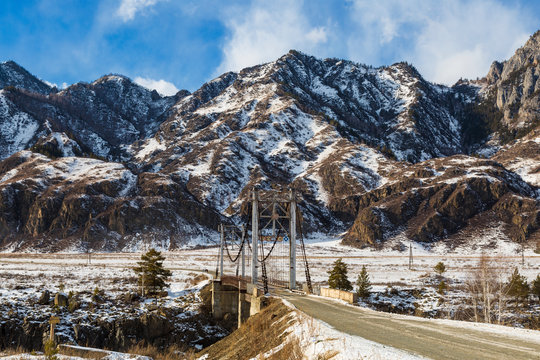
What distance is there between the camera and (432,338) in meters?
11.6

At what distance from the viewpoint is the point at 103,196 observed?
15038cm

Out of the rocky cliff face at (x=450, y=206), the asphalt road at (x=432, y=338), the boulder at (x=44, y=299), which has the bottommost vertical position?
the boulder at (x=44, y=299)

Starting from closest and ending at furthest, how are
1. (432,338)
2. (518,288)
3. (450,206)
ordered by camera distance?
(432,338) < (518,288) < (450,206)

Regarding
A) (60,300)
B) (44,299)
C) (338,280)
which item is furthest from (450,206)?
(44,299)

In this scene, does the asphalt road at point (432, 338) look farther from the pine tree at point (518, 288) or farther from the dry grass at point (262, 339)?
the pine tree at point (518, 288)

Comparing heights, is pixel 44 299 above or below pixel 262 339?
below

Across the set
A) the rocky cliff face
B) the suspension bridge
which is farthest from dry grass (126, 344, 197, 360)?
the rocky cliff face

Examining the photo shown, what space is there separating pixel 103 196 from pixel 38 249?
3078cm

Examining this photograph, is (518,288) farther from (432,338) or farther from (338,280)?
(432,338)

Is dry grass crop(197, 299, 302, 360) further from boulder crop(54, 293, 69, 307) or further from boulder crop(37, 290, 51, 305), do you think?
boulder crop(37, 290, 51, 305)

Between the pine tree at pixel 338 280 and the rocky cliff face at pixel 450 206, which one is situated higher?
the rocky cliff face at pixel 450 206

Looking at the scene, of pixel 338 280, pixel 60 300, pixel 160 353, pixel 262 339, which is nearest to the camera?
pixel 262 339

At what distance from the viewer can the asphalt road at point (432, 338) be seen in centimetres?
961

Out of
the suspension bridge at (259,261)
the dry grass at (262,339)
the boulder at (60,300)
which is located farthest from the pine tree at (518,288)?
the boulder at (60,300)
